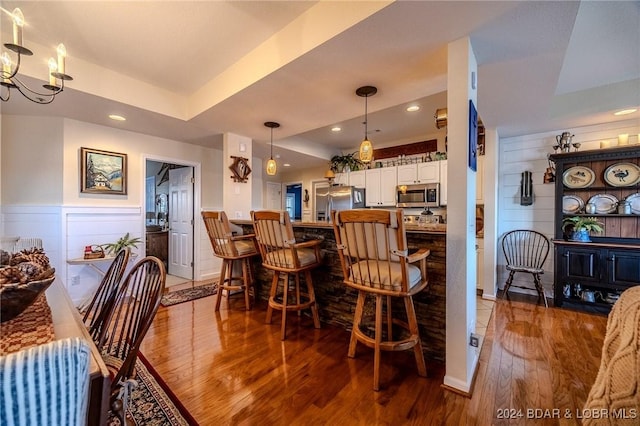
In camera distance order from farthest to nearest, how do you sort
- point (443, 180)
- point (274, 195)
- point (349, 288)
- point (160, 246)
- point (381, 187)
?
point (274, 195) → point (160, 246) → point (381, 187) → point (443, 180) → point (349, 288)

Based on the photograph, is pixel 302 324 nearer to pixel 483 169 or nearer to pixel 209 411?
pixel 209 411

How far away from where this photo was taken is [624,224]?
3205 millimetres

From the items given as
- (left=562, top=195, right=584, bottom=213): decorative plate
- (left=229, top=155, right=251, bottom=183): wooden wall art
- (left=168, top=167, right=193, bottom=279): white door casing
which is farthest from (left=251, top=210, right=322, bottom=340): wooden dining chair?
(left=562, top=195, right=584, bottom=213): decorative plate

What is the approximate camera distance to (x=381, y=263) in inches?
76.7

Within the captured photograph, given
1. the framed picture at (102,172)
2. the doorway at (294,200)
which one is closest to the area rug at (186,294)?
the framed picture at (102,172)

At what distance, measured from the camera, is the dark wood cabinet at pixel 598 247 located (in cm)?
294

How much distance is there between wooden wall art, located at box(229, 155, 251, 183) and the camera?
377 centimetres

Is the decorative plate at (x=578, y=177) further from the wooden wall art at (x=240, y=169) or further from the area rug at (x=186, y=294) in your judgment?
the area rug at (x=186, y=294)

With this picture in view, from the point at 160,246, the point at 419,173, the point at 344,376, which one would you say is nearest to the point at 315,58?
the point at 344,376

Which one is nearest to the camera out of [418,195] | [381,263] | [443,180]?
[381,263]

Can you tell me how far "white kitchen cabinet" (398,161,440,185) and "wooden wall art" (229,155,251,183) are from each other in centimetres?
265

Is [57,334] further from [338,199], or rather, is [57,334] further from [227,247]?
[338,199]

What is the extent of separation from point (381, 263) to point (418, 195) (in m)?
2.80

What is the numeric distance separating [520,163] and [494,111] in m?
1.39
